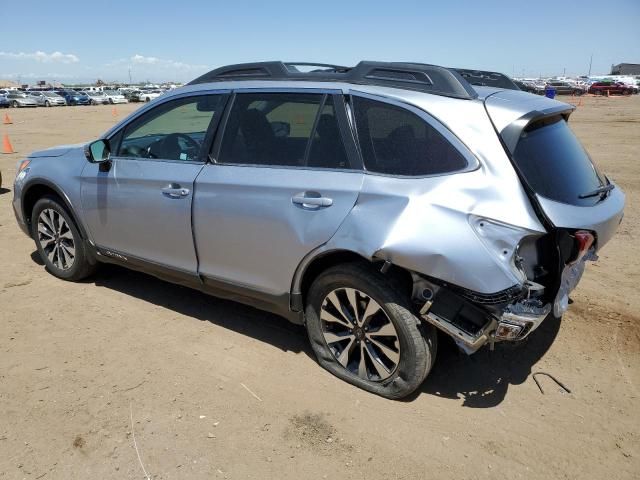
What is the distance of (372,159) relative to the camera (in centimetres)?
298

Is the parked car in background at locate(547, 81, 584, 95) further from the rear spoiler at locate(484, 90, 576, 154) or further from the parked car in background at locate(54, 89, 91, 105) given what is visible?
the rear spoiler at locate(484, 90, 576, 154)

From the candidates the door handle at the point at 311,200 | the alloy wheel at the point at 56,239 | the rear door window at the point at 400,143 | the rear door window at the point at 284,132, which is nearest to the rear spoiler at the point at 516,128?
the rear door window at the point at 400,143

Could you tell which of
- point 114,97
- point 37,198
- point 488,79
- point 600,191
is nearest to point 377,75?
point 488,79

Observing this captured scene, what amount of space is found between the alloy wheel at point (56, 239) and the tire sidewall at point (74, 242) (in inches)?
1.4

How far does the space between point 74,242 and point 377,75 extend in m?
3.11

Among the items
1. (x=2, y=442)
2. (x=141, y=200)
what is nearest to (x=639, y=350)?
(x=141, y=200)

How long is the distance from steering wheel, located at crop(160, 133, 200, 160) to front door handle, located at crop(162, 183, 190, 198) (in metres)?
0.26

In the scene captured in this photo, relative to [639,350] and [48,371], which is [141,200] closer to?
[48,371]

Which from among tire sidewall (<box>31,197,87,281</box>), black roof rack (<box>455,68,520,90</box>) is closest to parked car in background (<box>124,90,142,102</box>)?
tire sidewall (<box>31,197,87,281</box>)

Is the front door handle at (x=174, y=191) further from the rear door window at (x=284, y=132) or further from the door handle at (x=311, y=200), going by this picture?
the door handle at (x=311, y=200)

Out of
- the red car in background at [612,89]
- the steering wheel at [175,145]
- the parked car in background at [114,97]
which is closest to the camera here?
the steering wheel at [175,145]

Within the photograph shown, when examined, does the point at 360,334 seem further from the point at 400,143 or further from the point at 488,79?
the point at 488,79

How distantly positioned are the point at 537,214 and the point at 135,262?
3.04 m

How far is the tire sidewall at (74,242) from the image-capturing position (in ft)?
15.1
